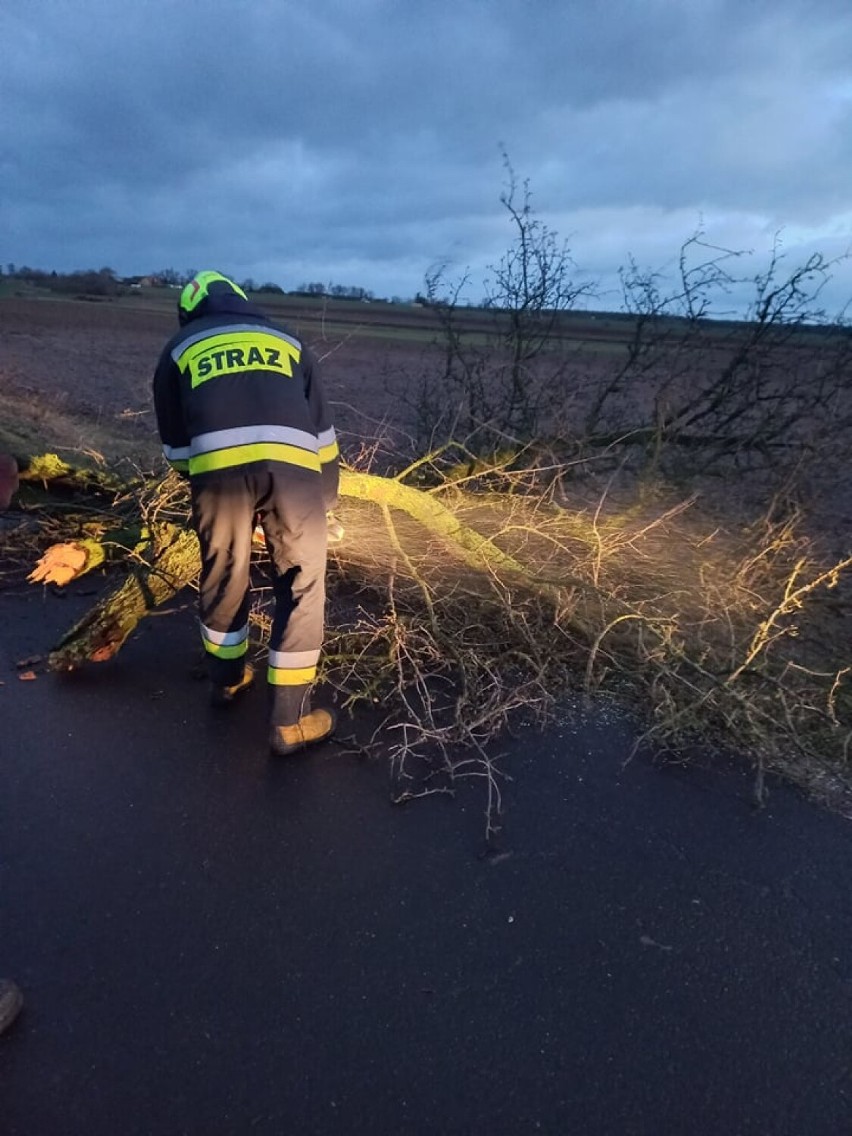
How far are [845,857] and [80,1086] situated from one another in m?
2.65

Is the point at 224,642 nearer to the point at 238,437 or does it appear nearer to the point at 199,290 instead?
the point at 238,437

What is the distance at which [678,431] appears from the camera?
6.43m

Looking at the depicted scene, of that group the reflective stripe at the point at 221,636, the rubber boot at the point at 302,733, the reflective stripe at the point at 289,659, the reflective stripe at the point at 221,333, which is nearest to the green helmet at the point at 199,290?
the reflective stripe at the point at 221,333

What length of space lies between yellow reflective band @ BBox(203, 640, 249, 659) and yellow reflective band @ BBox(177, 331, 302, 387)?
1.15 metres

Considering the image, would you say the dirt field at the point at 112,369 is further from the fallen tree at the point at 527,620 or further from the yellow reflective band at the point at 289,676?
the yellow reflective band at the point at 289,676

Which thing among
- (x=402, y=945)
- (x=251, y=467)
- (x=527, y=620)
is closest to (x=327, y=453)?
(x=251, y=467)

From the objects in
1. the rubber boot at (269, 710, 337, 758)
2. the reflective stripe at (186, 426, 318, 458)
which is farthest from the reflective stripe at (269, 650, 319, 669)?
the reflective stripe at (186, 426, 318, 458)

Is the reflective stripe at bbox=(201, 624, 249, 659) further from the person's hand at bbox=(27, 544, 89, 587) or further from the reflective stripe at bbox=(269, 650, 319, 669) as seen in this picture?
the person's hand at bbox=(27, 544, 89, 587)

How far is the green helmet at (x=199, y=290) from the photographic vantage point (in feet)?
12.4

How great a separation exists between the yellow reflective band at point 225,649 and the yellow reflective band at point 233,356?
1147mm

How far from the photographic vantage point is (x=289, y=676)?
3598mm

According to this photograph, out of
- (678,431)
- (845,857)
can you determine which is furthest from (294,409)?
(678,431)

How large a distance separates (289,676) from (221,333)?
4.79 feet

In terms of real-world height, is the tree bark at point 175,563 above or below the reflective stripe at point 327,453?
below
